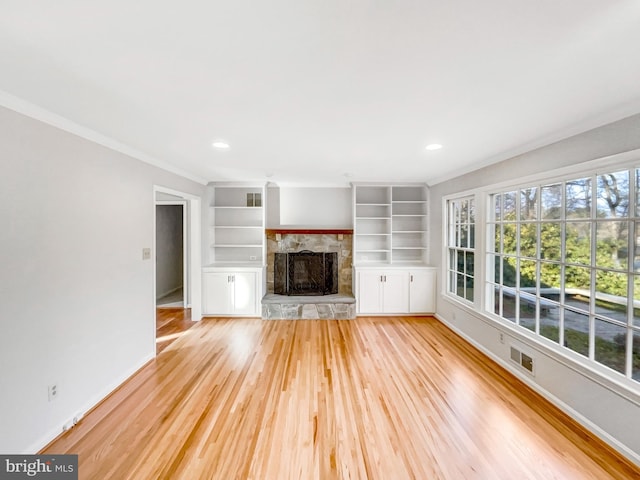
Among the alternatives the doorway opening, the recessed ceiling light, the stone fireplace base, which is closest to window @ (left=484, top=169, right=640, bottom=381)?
the stone fireplace base

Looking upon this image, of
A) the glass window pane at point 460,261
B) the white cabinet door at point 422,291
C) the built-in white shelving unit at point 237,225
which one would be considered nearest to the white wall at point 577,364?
the glass window pane at point 460,261

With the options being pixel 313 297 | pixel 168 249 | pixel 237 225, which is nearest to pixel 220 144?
pixel 237 225

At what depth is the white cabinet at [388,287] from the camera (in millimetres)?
4434

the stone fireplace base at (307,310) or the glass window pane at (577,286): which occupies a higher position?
the glass window pane at (577,286)

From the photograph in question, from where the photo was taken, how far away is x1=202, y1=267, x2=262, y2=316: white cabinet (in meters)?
4.36

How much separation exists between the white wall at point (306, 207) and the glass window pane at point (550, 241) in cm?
296

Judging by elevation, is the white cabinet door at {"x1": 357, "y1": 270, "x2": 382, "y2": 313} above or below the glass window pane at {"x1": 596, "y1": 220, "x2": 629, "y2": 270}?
below

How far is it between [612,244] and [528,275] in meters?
0.82

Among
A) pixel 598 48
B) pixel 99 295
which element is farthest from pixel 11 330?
pixel 598 48

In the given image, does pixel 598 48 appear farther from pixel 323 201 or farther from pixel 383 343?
pixel 323 201

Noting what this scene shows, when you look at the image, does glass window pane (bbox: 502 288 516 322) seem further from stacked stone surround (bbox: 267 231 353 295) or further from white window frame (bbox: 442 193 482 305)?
stacked stone surround (bbox: 267 231 353 295)

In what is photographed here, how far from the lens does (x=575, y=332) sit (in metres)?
2.29

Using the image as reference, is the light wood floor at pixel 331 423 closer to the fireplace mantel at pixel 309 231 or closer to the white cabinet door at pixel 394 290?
the white cabinet door at pixel 394 290

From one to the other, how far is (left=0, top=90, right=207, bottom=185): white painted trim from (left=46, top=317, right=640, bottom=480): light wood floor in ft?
7.54
